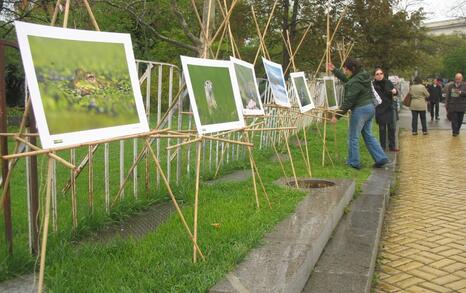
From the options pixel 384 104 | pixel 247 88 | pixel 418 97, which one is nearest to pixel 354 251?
pixel 247 88

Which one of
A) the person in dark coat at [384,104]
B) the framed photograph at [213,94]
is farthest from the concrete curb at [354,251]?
the person in dark coat at [384,104]

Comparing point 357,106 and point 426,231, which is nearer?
point 426,231

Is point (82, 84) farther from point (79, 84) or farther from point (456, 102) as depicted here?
point (456, 102)

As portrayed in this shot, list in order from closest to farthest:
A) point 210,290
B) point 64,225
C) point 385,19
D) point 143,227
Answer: point 210,290, point 64,225, point 143,227, point 385,19

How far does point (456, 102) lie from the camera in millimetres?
13523

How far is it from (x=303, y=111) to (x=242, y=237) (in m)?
3.65

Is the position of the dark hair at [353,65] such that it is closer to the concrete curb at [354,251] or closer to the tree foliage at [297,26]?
the concrete curb at [354,251]

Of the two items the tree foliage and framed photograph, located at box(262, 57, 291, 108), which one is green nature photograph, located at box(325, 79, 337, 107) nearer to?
framed photograph, located at box(262, 57, 291, 108)

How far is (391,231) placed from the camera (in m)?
5.42

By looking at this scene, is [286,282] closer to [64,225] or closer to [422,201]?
[64,225]

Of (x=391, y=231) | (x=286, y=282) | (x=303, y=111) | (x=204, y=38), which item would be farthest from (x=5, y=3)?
(x=286, y=282)

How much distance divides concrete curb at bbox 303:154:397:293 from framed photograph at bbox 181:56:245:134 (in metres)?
1.37

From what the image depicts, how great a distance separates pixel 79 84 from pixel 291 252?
71.6 inches

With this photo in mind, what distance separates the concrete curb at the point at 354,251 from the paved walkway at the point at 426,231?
8.0 inches
